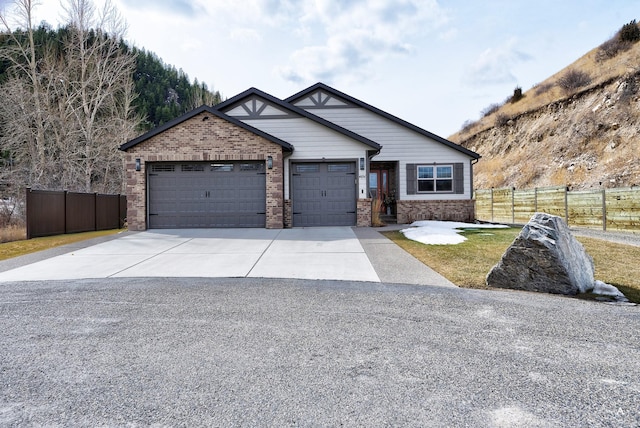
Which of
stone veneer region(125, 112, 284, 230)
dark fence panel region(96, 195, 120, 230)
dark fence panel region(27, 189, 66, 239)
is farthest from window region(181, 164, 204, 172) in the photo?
dark fence panel region(96, 195, 120, 230)

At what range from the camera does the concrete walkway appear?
238 inches

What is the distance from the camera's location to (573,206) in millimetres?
14023

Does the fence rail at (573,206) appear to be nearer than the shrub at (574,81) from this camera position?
Yes

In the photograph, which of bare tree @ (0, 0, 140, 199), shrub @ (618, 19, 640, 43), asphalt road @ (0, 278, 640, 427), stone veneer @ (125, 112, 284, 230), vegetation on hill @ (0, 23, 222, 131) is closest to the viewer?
asphalt road @ (0, 278, 640, 427)

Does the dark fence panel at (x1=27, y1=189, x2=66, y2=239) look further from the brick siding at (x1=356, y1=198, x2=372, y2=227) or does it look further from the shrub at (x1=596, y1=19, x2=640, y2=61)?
the shrub at (x1=596, y1=19, x2=640, y2=61)

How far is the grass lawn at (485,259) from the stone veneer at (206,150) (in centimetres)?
495

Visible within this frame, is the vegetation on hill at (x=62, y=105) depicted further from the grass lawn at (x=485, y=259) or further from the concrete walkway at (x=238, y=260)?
the grass lawn at (x=485, y=259)

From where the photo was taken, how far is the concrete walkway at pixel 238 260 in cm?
604

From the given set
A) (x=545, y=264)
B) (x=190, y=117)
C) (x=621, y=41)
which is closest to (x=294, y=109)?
(x=190, y=117)

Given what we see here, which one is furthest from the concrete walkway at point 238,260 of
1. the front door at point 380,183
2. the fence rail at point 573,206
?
the fence rail at point 573,206

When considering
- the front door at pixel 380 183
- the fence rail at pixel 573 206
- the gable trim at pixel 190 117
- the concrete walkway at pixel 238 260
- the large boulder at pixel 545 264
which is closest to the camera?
the large boulder at pixel 545 264

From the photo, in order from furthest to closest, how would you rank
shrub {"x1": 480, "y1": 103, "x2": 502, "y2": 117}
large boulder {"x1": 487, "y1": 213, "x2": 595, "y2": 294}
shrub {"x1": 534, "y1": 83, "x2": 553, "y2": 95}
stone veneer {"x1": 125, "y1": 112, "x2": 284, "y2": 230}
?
shrub {"x1": 480, "y1": 103, "x2": 502, "y2": 117} < shrub {"x1": 534, "y1": 83, "x2": 553, "y2": 95} < stone veneer {"x1": 125, "y1": 112, "x2": 284, "y2": 230} < large boulder {"x1": 487, "y1": 213, "x2": 595, "y2": 294}

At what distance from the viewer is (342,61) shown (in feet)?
60.6

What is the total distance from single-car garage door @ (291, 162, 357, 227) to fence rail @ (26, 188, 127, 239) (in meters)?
8.92
